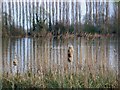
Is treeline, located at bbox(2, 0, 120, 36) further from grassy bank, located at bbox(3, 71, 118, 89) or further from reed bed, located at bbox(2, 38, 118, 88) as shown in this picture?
grassy bank, located at bbox(3, 71, 118, 89)

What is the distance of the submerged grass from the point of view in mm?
2613

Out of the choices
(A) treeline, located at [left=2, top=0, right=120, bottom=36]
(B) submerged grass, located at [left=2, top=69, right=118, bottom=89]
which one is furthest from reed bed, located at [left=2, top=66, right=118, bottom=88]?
(A) treeline, located at [left=2, top=0, right=120, bottom=36]

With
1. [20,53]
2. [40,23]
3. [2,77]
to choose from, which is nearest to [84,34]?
[40,23]

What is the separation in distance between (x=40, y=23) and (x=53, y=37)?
20 cm

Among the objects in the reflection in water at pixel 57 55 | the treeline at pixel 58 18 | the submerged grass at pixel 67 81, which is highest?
the treeline at pixel 58 18

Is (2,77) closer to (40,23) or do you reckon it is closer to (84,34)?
(40,23)

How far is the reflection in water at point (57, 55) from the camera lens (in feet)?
8.59

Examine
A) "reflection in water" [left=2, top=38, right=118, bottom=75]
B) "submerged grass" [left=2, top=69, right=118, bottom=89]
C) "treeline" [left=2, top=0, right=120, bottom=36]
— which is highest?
"treeline" [left=2, top=0, right=120, bottom=36]

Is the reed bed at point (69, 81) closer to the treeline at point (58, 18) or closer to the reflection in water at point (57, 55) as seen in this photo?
the reflection in water at point (57, 55)

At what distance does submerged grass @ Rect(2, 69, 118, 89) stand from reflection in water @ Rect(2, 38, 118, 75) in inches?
2.1

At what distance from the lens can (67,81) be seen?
2.64m

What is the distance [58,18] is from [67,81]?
0.64 m

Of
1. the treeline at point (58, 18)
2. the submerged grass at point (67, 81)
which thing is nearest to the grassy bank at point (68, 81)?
the submerged grass at point (67, 81)

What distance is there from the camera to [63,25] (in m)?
2.61
